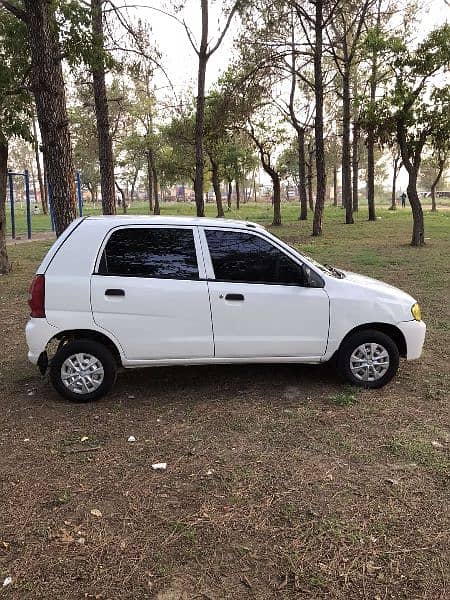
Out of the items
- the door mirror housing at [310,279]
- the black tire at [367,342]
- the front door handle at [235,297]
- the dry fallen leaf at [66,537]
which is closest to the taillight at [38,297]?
the front door handle at [235,297]

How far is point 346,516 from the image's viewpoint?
10.2 feet

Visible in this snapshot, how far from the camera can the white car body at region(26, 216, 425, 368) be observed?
466 cm

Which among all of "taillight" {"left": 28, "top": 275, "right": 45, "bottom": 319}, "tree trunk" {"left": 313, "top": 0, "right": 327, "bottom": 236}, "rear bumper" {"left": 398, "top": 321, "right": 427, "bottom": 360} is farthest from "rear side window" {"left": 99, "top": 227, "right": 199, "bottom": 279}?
"tree trunk" {"left": 313, "top": 0, "right": 327, "bottom": 236}

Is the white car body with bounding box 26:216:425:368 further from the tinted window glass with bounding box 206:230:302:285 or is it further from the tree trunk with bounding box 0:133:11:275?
the tree trunk with bounding box 0:133:11:275

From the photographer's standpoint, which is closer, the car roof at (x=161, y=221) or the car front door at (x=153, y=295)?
the car front door at (x=153, y=295)

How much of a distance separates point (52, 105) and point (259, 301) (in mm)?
4616

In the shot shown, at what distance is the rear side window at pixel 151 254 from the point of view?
4.76 meters

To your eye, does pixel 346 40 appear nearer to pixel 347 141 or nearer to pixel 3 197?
pixel 347 141

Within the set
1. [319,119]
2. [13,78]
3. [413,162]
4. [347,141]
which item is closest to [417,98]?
[413,162]

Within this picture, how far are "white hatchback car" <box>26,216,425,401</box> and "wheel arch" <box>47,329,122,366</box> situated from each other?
0.04ft

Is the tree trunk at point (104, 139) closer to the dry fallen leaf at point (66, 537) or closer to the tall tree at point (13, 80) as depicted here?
the tall tree at point (13, 80)

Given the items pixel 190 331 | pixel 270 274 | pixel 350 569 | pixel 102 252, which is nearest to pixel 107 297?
pixel 102 252

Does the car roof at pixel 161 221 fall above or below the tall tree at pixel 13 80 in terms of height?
below

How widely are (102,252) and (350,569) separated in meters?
3.25
